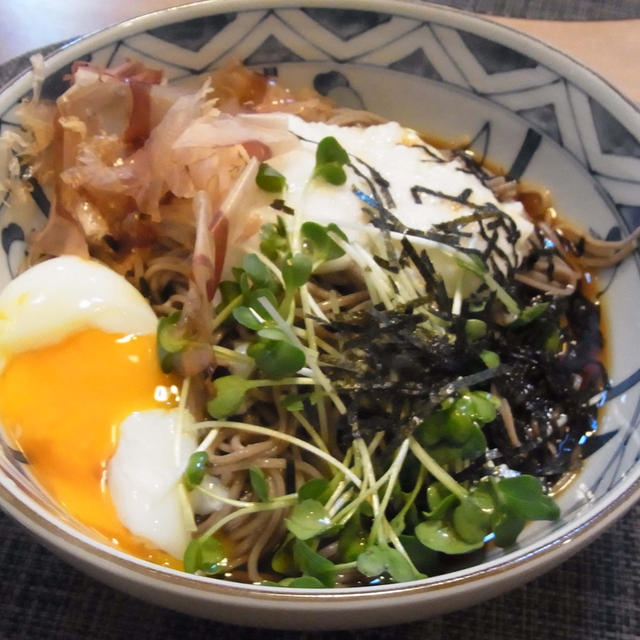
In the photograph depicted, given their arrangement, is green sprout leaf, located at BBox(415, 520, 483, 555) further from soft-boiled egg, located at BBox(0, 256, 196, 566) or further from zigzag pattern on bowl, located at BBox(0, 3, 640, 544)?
zigzag pattern on bowl, located at BBox(0, 3, 640, 544)

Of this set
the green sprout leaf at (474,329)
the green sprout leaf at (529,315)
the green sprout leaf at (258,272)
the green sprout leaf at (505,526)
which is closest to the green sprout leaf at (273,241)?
the green sprout leaf at (258,272)

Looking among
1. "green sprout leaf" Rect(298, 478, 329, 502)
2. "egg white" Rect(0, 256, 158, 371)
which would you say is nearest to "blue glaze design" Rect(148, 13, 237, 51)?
"egg white" Rect(0, 256, 158, 371)

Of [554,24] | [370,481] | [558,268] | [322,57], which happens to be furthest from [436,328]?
[554,24]

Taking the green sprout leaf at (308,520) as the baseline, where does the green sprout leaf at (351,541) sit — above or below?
below

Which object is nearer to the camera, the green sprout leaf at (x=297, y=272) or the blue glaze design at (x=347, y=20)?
the green sprout leaf at (x=297, y=272)

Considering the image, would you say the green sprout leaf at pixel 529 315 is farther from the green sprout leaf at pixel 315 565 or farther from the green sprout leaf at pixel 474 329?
the green sprout leaf at pixel 315 565

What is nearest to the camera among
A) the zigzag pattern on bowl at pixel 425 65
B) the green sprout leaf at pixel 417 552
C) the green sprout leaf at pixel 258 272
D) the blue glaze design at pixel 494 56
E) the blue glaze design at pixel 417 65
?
the green sprout leaf at pixel 417 552

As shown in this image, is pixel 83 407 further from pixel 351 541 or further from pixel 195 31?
pixel 195 31
